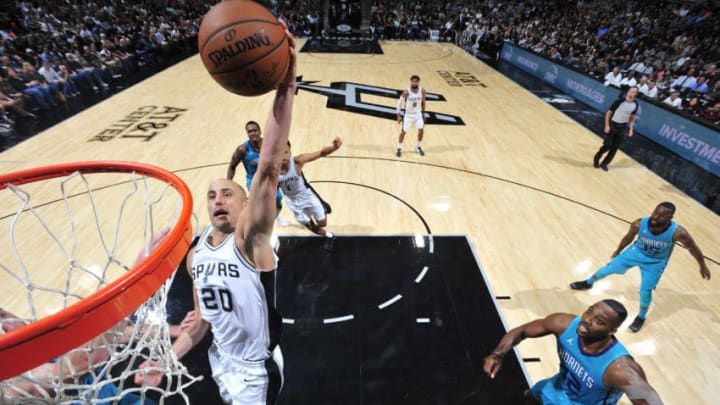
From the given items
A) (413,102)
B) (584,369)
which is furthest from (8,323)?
(413,102)

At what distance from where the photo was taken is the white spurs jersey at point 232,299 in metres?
1.99

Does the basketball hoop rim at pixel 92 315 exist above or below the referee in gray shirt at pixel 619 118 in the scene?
above

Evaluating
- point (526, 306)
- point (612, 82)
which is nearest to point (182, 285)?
point (526, 306)

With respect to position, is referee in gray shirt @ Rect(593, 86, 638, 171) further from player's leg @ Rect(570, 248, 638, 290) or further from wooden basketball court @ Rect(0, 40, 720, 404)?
player's leg @ Rect(570, 248, 638, 290)

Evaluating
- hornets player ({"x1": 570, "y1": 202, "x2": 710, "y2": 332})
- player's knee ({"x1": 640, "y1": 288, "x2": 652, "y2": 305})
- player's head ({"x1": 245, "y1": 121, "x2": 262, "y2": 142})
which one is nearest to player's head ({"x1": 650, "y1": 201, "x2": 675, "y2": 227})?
hornets player ({"x1": 570, "y1": 202, "x2": 710, "y2": 332})

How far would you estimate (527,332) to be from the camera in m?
2.72

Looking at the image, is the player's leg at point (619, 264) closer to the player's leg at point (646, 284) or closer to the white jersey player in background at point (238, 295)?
the player's leg at point (646, 284)

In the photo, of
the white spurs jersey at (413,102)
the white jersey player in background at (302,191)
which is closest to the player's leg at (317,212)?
the white jersey player in background at (302,191)

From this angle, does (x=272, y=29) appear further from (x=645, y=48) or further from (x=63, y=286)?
(x=645, y=48)

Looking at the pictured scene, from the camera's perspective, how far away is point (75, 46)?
39.3 feet

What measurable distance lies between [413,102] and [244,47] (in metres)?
6.19

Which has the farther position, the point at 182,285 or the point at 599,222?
the point at 599,222

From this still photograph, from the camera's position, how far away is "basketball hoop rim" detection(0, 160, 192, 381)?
1.26 meters

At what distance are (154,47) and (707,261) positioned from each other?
1785cm
